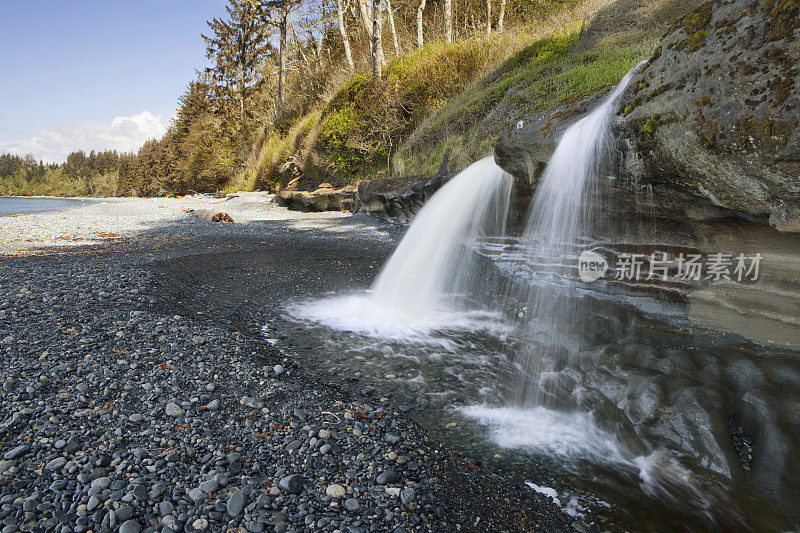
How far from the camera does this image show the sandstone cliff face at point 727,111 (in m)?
2.95

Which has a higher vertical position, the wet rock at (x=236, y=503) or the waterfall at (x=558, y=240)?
the waterfall at (x=558, y=240)

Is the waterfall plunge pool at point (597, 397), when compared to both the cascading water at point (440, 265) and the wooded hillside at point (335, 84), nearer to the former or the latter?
the cascading water at point (440, 265)

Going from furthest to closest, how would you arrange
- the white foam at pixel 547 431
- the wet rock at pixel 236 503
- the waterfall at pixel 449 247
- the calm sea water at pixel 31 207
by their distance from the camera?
1. the calm sea water at pixel 31 207
2. the waterfall at pixel 449 247
3. the white foam at pixel 547 431
4. the wet rock at pixel 236 503

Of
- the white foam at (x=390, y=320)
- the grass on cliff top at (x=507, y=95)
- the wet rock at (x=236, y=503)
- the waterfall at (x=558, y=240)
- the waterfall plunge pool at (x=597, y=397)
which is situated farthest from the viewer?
the grass on cliff top at (x=507, y=95)

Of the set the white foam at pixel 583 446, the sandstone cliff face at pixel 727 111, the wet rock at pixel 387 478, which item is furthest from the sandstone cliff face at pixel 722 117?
the wet rock at pixel 387 478

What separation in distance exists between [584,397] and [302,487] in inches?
101

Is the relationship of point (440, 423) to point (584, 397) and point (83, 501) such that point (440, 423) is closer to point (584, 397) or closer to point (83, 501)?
point (584, 397)

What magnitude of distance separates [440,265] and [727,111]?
4367 millimetres

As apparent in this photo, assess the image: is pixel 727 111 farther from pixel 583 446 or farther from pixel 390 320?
pixel 390 320

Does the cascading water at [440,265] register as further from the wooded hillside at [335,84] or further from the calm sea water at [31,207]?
the calm sea water at [31,207]

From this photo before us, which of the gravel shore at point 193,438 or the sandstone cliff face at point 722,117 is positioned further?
the sandstone cliff face at point 722,117

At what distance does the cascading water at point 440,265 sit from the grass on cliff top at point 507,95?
233 centimetres

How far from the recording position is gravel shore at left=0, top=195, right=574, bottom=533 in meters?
2.23

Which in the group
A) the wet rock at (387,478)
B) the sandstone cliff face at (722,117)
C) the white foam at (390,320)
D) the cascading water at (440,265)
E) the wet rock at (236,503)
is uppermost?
the sandstone cliff face at (722,117)
